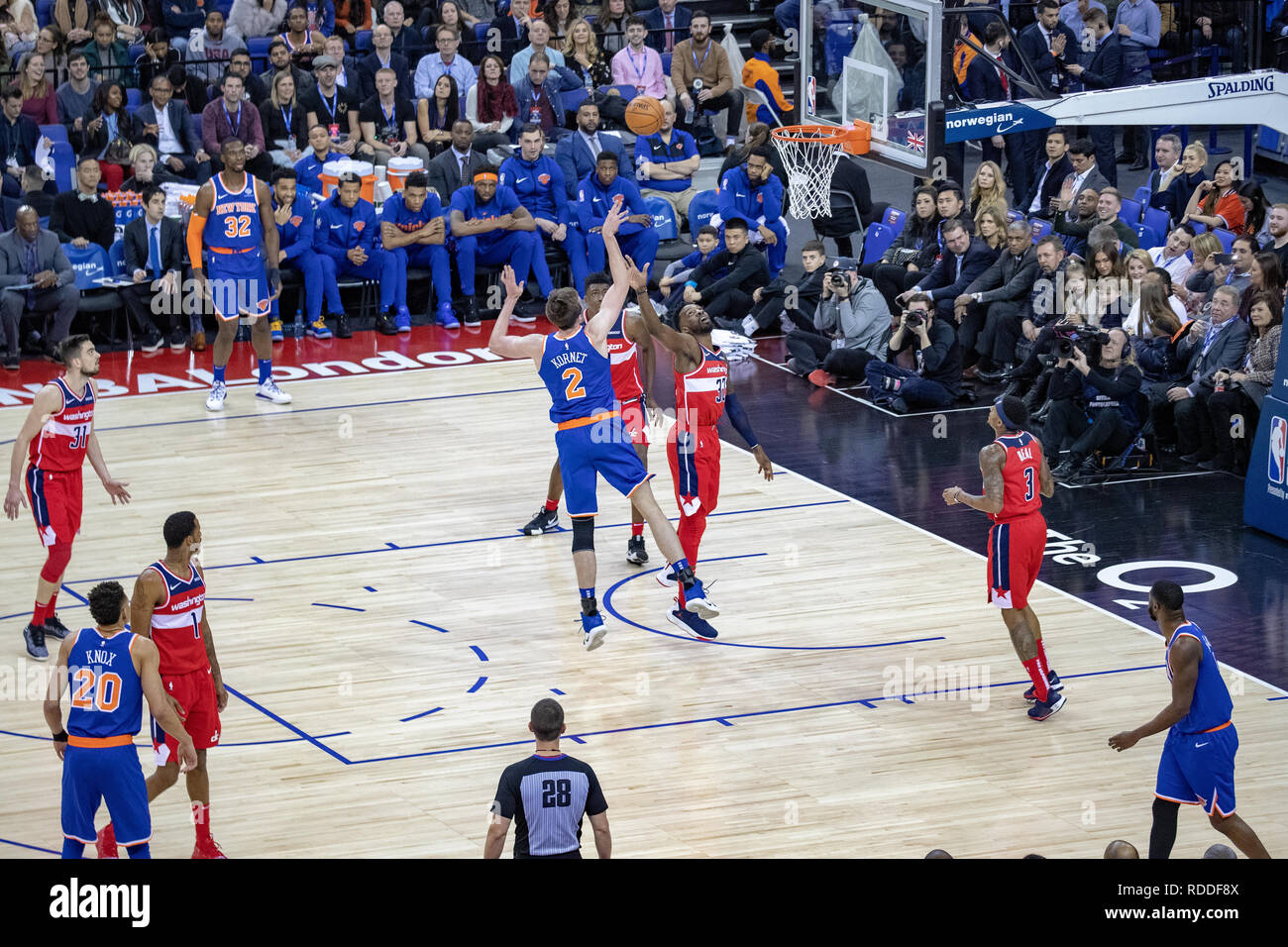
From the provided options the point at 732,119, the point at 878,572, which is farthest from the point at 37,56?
the point at 878,572

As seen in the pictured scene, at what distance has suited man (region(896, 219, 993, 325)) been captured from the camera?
16.9 meters

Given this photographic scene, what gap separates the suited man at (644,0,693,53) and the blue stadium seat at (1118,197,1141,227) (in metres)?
7.25

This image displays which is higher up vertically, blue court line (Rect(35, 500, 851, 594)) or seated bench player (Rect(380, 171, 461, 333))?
seated bench player (Rect(380, 171, 461, 333))

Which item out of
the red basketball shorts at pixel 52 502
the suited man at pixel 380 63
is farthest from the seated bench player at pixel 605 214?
the red basketball shorts at pixel 52 502

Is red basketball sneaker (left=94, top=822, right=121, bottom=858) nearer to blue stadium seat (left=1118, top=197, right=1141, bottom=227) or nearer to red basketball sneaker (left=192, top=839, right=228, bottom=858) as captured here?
red basketball sneaker (left=192, top=839, right=228, bottom=858)

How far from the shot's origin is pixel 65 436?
428 inches

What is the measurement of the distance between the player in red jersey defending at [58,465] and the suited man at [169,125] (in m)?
9.22

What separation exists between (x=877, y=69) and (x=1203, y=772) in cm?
1336

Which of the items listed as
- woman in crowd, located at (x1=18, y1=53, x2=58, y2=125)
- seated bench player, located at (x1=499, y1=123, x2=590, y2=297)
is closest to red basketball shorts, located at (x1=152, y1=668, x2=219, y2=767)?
seated bench player, located at (x1=499, y1=123, x2=590, y2=297)

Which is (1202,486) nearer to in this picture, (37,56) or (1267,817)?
(1267,817)

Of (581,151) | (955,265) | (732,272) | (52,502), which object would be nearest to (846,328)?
(955,265)

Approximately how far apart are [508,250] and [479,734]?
33.8 feet

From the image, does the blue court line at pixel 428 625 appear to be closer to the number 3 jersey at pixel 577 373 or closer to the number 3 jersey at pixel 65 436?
the number 3 jersey at pixel 577 373

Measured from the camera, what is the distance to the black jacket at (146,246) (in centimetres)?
1803
